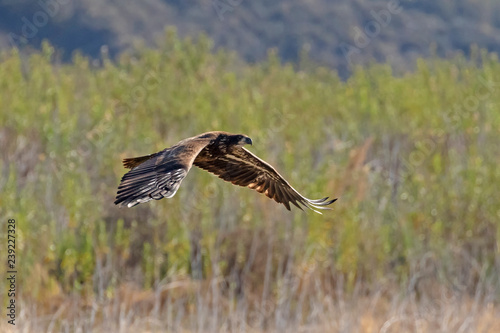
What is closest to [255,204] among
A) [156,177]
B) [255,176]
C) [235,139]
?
[255,176]

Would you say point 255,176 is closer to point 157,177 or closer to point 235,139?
point 235,139

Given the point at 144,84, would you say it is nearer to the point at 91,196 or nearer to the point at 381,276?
the point at 91,196

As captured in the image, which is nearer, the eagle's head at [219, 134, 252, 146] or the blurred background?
the eagle's head at [219, 134, 252, 146]

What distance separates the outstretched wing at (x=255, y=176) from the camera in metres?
5.46

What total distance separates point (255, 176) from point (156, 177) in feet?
4.55

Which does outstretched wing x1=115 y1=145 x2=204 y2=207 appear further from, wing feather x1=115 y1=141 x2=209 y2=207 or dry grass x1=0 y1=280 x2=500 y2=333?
dry grass x1=0 y1=280 x2=500 y2=333

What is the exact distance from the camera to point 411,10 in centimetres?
2864

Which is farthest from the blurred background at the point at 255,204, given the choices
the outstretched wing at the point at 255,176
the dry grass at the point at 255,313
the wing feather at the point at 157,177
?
the wing feather at the point at 157,177

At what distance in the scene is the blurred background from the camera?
810 centimetres

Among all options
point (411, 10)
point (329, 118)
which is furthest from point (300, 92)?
point (411, 10)

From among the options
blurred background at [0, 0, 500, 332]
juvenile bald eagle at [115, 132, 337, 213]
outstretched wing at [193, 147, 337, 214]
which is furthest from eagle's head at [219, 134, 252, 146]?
blurred background at [0, 0, 500, 332]

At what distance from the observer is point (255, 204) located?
30.2ft

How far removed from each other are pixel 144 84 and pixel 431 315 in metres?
4.58

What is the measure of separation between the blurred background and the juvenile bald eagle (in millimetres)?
1992
